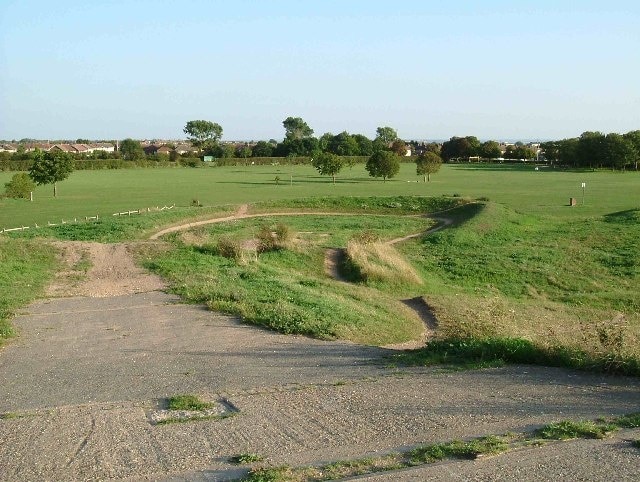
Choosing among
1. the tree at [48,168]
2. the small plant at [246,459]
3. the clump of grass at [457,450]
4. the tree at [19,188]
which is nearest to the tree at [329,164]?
the tree at [48,168]

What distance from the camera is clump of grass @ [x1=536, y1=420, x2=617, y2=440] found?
8.03 m

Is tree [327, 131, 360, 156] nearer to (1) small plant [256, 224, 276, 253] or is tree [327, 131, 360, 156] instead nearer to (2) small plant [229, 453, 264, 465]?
(1) small plant [256, 224, 276, 253]

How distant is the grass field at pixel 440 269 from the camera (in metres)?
15.1

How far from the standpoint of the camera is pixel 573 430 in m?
8.14

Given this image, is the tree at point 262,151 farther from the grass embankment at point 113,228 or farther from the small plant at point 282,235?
the small plant at point 282,235

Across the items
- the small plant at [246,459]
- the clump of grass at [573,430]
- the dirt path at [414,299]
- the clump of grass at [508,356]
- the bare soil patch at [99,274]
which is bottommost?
the dirt path at [414,299]

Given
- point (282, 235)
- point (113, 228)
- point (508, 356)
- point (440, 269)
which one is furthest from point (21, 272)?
point (508, 356)

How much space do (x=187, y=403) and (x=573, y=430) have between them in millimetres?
4781

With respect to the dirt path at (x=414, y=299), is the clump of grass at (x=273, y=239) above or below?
above

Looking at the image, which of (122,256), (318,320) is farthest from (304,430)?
(122,256)

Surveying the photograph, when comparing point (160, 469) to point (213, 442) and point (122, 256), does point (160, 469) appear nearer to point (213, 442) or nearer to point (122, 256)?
point (213, 442)

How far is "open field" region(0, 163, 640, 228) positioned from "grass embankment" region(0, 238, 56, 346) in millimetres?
20566

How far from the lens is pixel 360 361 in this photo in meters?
12.7

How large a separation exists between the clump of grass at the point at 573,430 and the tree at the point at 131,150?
136m
